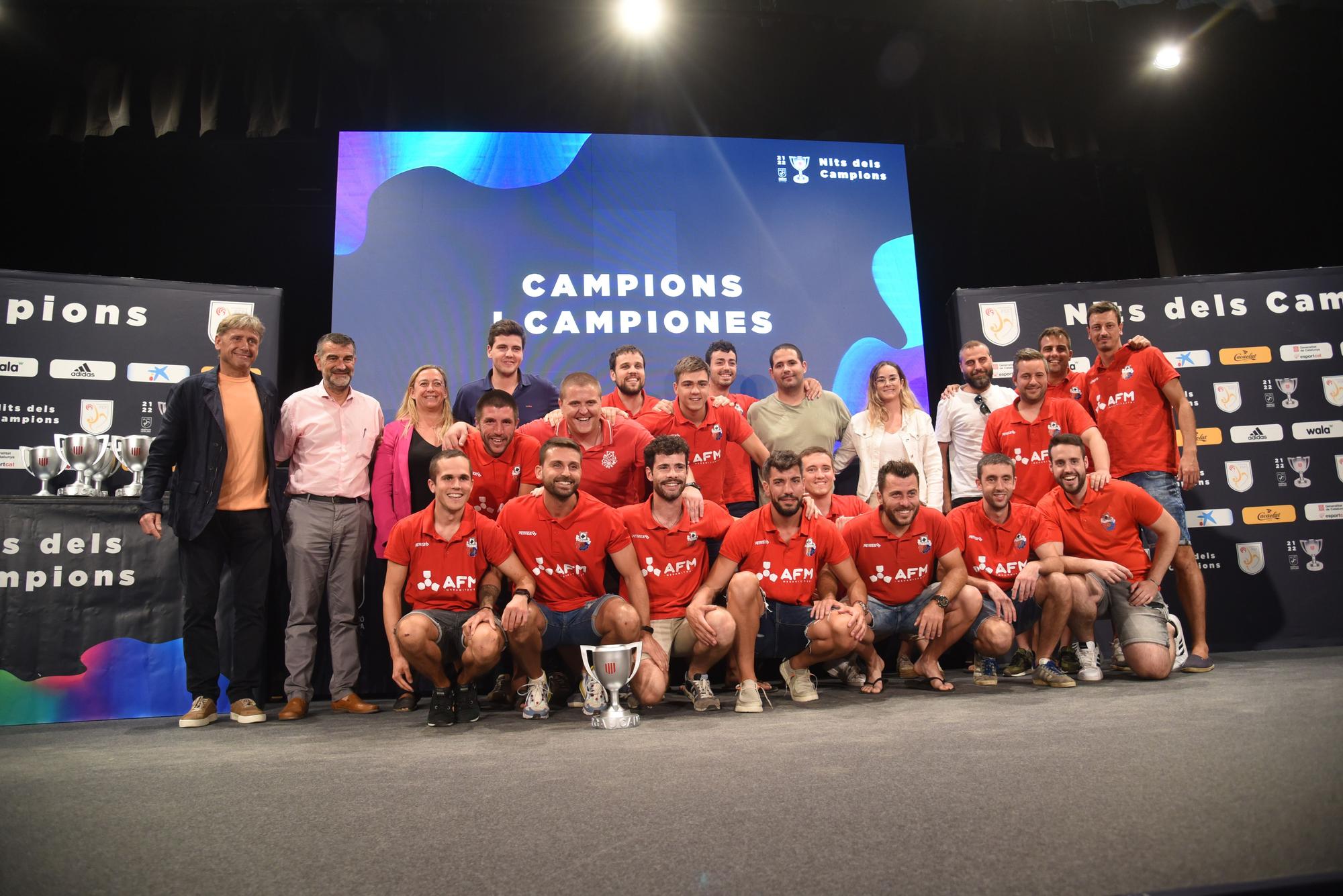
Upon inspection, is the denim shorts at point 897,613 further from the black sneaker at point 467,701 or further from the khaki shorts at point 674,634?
the black sneaker at point 467,701

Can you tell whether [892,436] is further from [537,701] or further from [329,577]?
[329,577]

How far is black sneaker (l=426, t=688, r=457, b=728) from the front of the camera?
311 cm

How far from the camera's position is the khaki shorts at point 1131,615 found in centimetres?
364

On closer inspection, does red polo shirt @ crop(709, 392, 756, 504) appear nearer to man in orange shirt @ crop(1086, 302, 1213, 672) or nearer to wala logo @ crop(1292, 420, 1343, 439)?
man in orange shirt @ crop(1086, 302, 1213, 672)

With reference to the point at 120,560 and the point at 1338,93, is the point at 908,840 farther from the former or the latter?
the point at 1338,93

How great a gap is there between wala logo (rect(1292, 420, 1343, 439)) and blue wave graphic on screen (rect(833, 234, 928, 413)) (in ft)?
7.12

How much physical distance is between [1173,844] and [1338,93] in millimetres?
7207

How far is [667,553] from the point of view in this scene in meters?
3.49

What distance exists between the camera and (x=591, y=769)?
2.13 metres

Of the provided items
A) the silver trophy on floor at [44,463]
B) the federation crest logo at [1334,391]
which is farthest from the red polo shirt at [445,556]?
the federation crest logo at [1334,391]

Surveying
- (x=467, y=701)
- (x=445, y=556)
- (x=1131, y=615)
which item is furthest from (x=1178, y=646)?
(x=445, y=556)

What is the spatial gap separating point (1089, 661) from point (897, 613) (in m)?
0.87

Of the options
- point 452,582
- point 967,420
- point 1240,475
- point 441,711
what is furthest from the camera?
point 1240,475

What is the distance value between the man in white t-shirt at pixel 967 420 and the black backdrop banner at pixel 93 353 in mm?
3720
